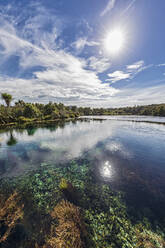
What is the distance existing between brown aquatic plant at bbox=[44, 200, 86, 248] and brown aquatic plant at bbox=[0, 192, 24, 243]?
208cm

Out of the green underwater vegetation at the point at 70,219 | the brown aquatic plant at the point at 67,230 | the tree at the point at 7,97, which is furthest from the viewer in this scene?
the tree at the point at 7,97

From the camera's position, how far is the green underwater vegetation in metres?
4.09

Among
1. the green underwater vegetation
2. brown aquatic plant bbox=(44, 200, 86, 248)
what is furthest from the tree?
brown aquatic plant bbox=(44, 200, 86, 248)

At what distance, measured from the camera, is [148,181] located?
819 centimetres

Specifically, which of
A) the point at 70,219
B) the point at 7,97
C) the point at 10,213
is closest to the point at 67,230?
the point at 70,219

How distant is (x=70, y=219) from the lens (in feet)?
15.3

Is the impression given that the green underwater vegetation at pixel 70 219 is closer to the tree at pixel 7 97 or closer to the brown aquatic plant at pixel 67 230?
the brown aquatic plant at pixel 67 230

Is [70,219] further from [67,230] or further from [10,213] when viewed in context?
[10,213]

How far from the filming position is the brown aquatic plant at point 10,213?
4562mm

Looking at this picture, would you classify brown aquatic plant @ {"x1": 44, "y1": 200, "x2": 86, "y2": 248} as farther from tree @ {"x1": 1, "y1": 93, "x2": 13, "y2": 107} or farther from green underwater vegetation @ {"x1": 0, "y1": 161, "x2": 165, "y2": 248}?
tree @ {"x1": 1, "y1": 93, "x2": 13, "y2": 107}

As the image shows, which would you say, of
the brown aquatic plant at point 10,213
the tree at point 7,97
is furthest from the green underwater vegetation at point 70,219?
the tree at point 7,97

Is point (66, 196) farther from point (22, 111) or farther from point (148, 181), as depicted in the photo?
point (22, 111)

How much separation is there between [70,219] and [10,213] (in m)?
3.91

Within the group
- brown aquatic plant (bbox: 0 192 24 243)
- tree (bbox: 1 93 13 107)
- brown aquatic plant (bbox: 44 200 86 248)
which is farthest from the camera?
tree (bbox: 1 93 13 107)
